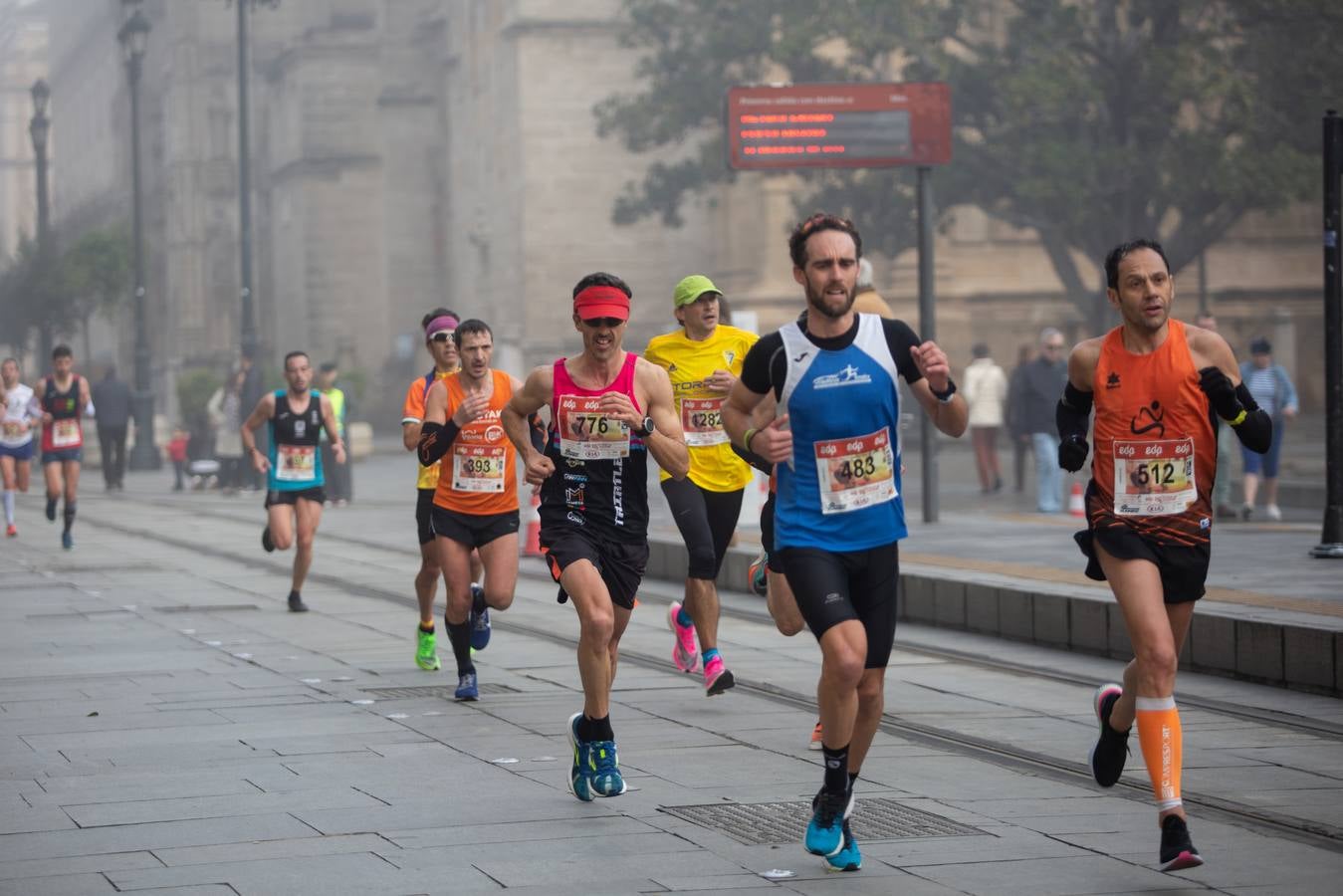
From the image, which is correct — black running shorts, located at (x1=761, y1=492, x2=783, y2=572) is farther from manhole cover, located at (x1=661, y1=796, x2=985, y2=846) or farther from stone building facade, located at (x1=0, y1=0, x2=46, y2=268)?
stone building facade, located at (x1=0, y1=0, x2=46, y2=268)

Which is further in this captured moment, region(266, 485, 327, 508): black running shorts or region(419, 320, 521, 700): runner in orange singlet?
region(266, 485, 327, 508): black running shorts

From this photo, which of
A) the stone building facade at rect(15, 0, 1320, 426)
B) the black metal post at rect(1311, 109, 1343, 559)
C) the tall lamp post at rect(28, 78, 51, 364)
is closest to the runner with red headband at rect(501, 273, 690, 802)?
the black metal post at rect(1311, 109, 1343, 559)

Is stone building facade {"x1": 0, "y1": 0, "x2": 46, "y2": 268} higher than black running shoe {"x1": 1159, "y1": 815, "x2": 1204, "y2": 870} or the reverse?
higher

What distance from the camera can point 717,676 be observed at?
1026 centimetres

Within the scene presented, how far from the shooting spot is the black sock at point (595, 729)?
7809mm

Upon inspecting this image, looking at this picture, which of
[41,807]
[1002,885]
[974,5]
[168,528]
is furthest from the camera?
[974,5]

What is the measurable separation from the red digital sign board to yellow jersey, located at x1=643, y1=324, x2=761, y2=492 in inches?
319

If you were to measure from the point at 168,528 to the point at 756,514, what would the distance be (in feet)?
28.0

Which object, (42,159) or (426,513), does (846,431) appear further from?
(42,159)

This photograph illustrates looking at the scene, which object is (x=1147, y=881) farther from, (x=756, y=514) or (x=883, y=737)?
(x=756, y=514)

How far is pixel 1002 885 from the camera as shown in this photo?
639 centimetres

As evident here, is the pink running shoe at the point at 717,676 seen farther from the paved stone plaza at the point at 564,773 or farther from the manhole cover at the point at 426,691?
the manhole cover at the point at 426,691

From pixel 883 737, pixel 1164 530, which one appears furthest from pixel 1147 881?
pixel 883 737

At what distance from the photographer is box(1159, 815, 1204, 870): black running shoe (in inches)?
249
